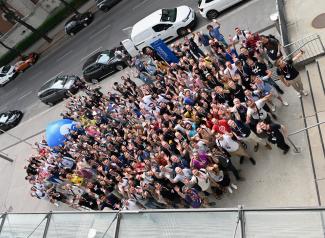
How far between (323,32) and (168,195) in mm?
7662

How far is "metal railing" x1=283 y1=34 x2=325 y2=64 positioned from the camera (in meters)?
13.6

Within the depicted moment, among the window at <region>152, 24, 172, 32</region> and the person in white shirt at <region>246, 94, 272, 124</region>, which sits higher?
the person in white shirt at <region>246, 94, 272, 124</region>

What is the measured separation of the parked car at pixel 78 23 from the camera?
31141mm

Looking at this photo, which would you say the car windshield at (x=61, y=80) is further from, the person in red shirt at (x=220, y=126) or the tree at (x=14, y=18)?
the person in red shirt at (x=220, y=126)

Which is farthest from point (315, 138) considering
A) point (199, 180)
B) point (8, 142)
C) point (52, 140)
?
point (8, 142)

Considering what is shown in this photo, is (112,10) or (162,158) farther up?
(162,158)

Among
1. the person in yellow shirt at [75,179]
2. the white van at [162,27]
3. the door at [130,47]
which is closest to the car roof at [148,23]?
the white van at [162,27]

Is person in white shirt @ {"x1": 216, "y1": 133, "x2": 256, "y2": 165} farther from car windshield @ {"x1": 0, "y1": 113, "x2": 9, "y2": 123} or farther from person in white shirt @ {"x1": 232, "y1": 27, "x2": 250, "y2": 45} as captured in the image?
car windshield @ {"x1": 0, "y1": 113, "x2": 9, "y2": 123}

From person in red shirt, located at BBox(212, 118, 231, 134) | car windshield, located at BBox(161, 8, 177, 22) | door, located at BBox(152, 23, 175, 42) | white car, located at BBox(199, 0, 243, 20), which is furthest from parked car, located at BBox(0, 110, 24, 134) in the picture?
person in red shirt, located at BBox(212, 118, 231, 134)

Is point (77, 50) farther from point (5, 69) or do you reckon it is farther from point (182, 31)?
point (182, 31)

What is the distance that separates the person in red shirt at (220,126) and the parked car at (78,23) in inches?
852

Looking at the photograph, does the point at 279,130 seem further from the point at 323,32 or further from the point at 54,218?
the point at 54,218

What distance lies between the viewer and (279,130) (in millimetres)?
11281

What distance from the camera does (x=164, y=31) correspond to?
20891mm
